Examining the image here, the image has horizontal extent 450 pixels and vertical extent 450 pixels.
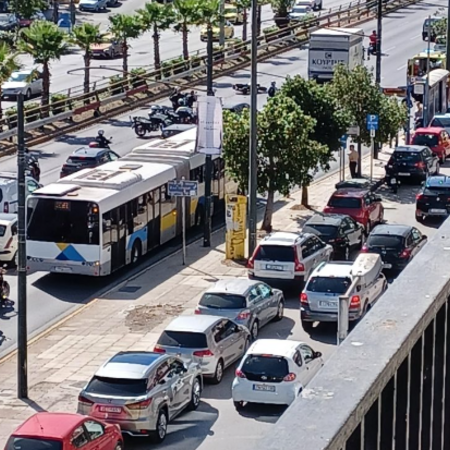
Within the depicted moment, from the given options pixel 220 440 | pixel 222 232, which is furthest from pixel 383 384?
pixel 222 232

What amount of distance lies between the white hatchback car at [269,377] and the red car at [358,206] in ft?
56.1

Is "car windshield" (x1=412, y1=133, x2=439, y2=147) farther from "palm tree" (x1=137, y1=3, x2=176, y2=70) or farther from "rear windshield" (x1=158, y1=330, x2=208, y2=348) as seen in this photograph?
"rear windshield" (x1=158, y1=330, x2=208, y2=348)

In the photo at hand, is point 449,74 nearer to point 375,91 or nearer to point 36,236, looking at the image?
point 375,91

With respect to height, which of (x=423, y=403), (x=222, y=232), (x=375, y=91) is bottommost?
(x=222, y=232)

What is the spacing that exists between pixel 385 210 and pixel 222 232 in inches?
253

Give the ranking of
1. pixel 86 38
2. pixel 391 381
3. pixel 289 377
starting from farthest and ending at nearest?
pixel 86 38 → pixel 289 377 → pixel 391 381

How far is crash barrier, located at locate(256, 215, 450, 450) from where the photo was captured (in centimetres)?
370

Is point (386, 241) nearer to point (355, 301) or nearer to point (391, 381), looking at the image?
point (355, 301)

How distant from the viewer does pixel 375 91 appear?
4912 centimetres

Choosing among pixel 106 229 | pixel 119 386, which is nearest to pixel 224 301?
pixel 106 229

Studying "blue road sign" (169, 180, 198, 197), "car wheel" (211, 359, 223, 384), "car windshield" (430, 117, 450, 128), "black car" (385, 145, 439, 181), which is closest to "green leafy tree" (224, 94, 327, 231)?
"blue road sign" (169, 180, 198, 197)

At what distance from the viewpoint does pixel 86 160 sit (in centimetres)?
4616

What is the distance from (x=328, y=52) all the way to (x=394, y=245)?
114 ft

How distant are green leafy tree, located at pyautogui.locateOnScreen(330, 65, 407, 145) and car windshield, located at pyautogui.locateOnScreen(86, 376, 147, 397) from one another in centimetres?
2752
